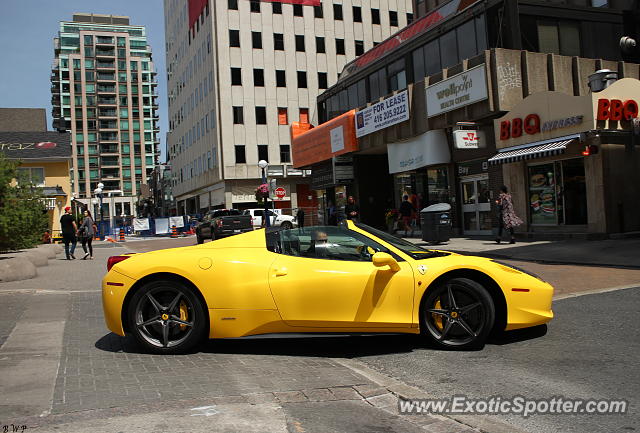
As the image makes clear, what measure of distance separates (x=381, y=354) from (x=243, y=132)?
4809 centimetres

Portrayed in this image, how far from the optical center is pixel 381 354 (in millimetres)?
5129

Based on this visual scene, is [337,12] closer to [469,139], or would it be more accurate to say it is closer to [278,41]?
[278,41]

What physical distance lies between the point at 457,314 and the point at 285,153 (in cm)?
4922

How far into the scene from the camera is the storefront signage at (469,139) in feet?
66.2

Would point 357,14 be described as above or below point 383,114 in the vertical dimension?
above

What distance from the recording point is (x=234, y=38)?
51.7 meters

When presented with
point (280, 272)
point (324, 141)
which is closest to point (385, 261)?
point (280, 272)

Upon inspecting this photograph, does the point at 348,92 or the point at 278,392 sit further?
the point at 348,92

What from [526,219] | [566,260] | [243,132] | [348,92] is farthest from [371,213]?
[243,132]

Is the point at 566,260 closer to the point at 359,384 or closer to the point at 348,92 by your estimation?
the point at 359,384

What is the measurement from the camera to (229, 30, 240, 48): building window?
51469 mm

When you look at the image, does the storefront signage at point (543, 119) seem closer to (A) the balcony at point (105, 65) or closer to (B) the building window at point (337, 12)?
(B) the building window at point (337, 12)

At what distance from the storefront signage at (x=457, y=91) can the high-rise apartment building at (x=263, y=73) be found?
30856 millimetres

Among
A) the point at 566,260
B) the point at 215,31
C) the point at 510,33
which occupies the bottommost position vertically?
the point at 566,260
